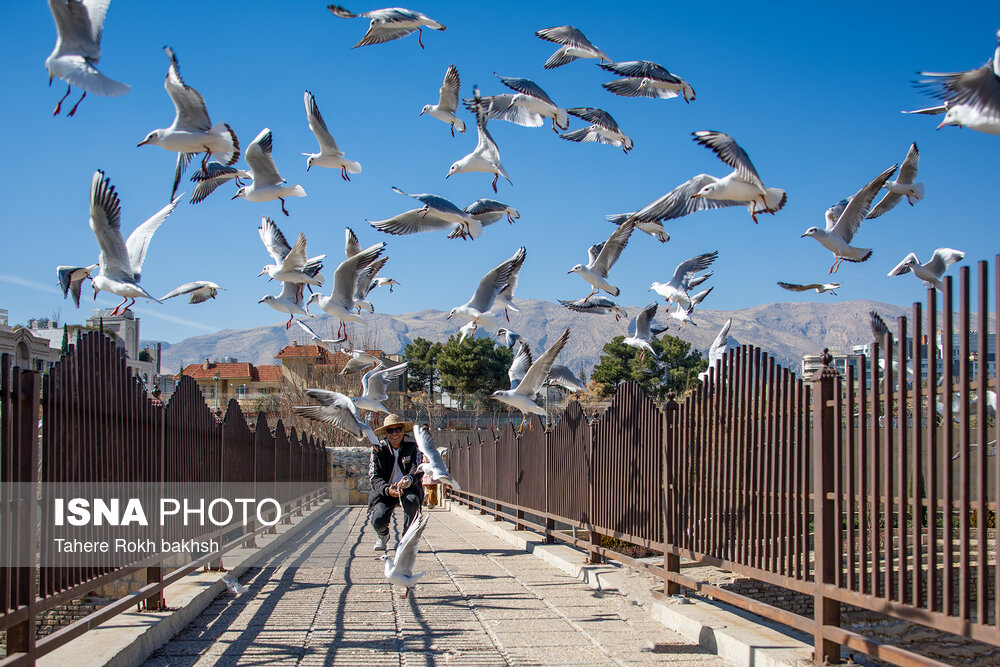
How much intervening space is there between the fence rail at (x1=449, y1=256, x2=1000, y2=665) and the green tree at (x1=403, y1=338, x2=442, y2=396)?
6425 cm

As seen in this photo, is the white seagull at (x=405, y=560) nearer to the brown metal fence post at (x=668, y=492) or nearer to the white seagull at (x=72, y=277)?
the brown metal fence post at (x=668, y=492)

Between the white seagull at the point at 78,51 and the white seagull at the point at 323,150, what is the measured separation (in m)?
3.08

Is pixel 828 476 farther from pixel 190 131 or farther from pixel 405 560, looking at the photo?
pixel 190 131

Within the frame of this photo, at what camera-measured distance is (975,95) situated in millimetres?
5805

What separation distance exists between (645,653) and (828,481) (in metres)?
1.85

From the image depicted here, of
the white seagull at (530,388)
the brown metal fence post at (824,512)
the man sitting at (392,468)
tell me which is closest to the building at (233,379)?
the white seagull at (530,388)

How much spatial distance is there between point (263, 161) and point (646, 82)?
4.06m

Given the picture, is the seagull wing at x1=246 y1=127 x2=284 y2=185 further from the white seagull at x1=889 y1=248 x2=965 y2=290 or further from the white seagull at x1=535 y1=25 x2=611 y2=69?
the white seagull at x1=889 y1=248 x2=965 y2=290

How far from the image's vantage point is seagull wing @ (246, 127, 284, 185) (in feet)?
31.6

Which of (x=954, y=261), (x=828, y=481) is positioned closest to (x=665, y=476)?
(x=828, y=481)

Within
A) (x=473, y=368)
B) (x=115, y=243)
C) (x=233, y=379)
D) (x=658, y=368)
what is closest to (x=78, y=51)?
(x=115, y=243)

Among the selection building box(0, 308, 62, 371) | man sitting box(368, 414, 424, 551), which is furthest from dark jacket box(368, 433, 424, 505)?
building box(0, 308, 62, 371)

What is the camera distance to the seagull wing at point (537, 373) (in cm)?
1033

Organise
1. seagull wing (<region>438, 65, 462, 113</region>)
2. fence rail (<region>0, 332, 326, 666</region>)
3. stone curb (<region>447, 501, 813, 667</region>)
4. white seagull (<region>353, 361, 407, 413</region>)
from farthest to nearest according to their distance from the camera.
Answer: white seagull (<region>353, 361, 407, 413</region>)
seagull wing (<region>438, 65, 462, 113</region>)
stone curb (<region>447, 501, 813, 667</region>)
fence rail (<region>0, 332, 326, 666</region>)
